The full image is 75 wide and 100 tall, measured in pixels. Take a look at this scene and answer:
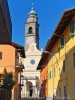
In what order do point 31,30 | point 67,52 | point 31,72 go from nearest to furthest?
point 67,52, point 31,72, point 31,30

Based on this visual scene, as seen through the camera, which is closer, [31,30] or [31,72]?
[31,72]

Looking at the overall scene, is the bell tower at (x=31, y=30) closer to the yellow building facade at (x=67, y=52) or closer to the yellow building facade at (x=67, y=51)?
the yellow building facade at (x=67, y=51)

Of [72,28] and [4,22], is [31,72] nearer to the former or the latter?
[72,28]

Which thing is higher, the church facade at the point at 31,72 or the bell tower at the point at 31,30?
the bell tower at the point at 31,30

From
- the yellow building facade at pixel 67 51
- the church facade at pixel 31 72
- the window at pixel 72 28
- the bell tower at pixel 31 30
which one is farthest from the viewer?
the bell tower at pixel 31 30

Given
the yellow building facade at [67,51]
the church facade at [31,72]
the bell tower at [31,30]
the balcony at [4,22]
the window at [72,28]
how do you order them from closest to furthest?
1. the balcony at [4,22]
2. the window at [72,28]
3. the yellow building facade at [67,51]
4. the church facade at [31,72]
5. the bell tower at [31,30]

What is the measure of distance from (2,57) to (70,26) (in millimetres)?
20627

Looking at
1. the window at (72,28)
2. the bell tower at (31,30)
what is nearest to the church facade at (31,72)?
the bell tower at (31,30)

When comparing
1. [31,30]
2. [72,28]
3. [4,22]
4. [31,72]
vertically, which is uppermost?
[31,30]

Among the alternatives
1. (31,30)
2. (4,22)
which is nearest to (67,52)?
(4,22)

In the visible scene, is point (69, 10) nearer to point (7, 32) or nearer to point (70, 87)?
point (70, 87)

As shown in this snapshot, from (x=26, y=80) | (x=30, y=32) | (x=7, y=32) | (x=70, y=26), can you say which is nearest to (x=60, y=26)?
(x=70, y=26)

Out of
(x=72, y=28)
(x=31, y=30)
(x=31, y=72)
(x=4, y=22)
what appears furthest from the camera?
(x=31, y=30)

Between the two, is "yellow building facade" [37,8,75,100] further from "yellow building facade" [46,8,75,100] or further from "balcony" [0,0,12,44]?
"balcony" [0,0,12,44]
